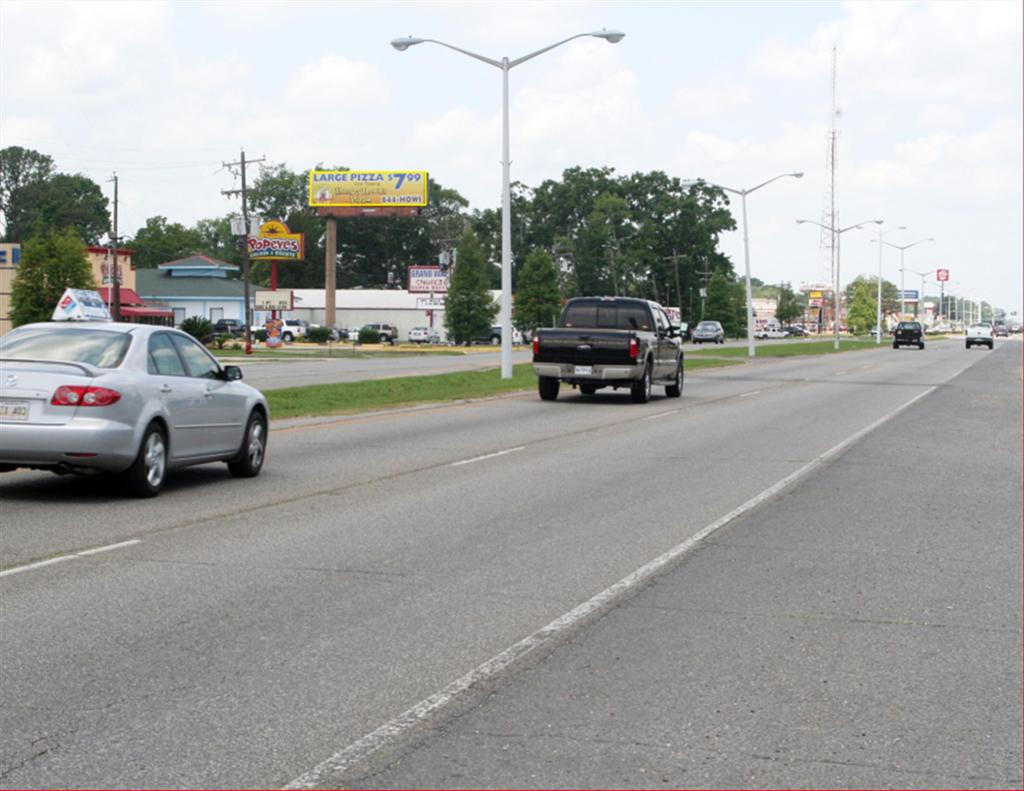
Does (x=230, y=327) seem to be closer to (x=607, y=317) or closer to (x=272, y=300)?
(x=272, y=300)

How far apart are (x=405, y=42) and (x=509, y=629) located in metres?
32.2

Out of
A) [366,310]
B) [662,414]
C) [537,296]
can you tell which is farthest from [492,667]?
[366,310]

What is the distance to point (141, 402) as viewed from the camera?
41.9ft

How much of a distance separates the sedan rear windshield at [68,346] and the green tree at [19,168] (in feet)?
488

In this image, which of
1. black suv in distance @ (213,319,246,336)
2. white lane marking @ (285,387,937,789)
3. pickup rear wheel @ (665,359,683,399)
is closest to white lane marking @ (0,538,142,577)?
white lane marking @ (285,387,937,789)

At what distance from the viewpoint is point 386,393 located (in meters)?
30.2

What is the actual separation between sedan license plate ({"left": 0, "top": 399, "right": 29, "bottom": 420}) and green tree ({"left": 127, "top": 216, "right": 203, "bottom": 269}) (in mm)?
150335

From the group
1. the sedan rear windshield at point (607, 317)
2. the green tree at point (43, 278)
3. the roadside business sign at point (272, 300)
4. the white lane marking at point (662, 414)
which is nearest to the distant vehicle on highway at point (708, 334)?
the roadside business sign at point (272, 300)

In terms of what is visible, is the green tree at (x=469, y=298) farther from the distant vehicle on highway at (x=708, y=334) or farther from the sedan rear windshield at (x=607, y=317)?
the sedan rear windshield at (x=607, y=317)

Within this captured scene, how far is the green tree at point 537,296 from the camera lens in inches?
4099

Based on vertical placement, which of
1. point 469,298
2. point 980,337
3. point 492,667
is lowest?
point 492,667

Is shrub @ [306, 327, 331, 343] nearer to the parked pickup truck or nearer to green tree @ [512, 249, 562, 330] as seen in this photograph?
green tree @ [512, 249, 562, 330]

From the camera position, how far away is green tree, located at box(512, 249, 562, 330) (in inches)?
4099

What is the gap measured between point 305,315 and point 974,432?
105m
